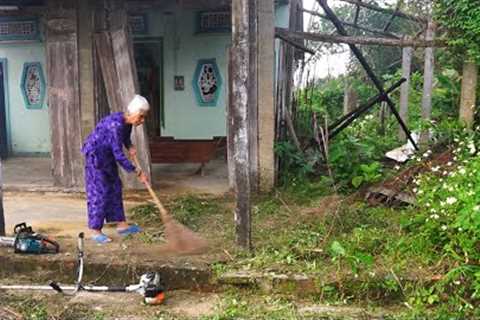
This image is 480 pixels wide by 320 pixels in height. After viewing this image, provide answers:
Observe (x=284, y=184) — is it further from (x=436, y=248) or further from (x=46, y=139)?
(x=46, y=139)

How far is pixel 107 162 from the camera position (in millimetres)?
5379

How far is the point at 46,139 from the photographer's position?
10781 millimetres

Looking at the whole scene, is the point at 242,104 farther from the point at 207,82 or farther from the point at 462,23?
the point at 207,82

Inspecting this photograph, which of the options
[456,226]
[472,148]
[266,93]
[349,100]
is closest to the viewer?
[456,226]

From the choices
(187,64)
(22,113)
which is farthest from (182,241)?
(22,113)

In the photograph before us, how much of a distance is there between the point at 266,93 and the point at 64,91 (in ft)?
9.56

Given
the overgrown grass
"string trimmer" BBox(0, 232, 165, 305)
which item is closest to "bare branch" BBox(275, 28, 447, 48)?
"string trimmer" BBox(0, 232, 165, 305)

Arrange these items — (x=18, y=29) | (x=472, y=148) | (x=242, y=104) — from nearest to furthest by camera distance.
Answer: (x=242, y=104), (x=472, y=148), (x=18, y=29)

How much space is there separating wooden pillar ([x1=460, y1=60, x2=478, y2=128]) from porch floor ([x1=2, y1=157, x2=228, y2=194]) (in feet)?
11.2

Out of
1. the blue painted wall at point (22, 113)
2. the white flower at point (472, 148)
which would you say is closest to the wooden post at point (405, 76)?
the white flower at point (472, 148)

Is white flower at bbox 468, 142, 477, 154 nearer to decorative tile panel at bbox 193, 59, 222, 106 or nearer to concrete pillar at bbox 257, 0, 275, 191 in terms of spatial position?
concrete pillar at bbox 257, 0, 275, 191

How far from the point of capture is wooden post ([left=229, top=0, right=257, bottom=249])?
4719 mm

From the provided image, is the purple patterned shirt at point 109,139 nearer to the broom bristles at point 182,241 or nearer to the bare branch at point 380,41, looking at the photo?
the broom bristles at point 182,241

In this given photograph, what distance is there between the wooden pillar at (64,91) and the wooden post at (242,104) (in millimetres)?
3518
